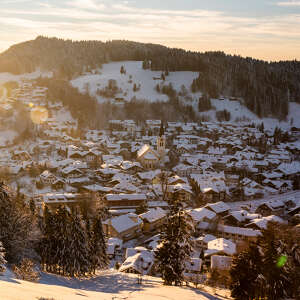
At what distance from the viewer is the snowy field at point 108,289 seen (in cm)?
1240

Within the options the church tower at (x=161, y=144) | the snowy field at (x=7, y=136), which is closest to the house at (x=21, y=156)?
the snowy field at (x=7, y=136)

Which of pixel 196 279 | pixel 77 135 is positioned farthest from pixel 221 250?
pixel 77 135

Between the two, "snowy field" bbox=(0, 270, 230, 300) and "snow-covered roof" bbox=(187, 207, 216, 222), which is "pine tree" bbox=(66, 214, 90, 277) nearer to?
"snowy field" bbox=(0, 270, 230, 300)

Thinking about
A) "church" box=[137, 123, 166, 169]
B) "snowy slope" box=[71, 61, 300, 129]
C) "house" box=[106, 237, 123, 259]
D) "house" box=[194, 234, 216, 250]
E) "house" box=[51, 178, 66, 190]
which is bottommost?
"house" box=[106, 237, 123, 259]

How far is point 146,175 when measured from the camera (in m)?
52.1

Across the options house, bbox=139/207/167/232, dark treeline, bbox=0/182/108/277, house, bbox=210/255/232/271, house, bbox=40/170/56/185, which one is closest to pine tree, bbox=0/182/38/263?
dark treeline, bbox=0/182/108/277

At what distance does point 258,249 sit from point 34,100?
95786 mm

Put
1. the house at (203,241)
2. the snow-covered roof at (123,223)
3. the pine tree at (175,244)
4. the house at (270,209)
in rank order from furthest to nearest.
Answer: the house at (270,209), the snow-covered roof at (123,223), the house at (203,241), the pine tree at (175,244)

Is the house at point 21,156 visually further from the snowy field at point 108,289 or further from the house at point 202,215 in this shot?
the snowy field at point 108,289

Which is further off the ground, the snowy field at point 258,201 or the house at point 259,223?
the house at point 259,223

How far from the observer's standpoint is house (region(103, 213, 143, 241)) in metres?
33.0

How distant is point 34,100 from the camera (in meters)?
103

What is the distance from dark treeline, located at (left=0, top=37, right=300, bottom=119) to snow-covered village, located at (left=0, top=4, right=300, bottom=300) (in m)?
0.65

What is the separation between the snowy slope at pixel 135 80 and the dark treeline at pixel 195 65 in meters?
4.25
